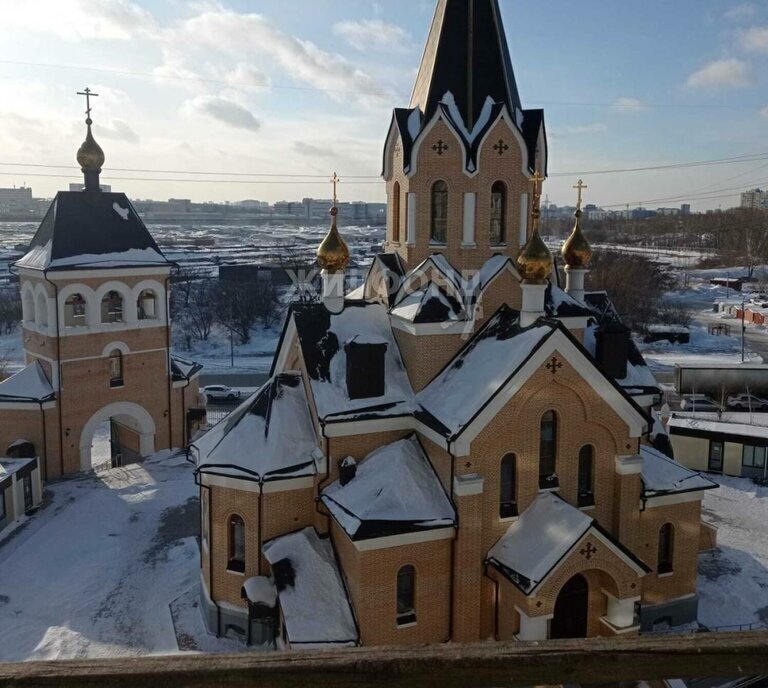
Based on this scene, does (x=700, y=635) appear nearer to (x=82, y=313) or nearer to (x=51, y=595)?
(x=51, y=595)

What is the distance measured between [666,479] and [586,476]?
203 cm

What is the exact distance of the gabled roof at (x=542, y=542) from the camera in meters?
10.9

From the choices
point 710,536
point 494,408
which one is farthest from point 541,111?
point 710,536

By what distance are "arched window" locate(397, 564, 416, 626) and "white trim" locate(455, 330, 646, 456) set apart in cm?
228

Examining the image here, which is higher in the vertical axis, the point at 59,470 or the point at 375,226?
the point at 375,226

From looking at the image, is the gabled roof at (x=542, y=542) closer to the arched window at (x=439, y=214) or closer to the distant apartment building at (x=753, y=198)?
the arched window at (x=439, y=214)

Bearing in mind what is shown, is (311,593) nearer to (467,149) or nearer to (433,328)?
(433,328)

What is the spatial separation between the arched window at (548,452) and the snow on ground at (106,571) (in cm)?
654

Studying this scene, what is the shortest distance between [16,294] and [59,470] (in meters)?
39.4

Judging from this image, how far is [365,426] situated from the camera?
12906 millimetres

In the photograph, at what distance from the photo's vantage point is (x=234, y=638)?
12953 mm

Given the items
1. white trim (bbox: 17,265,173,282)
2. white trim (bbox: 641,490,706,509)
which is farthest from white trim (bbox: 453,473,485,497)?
white trim (bbox: 17,265,173,282)

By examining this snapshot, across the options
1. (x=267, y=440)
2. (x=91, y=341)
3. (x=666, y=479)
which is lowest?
(x=666, y=479)

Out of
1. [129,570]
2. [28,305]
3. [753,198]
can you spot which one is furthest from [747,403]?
[753,198]
